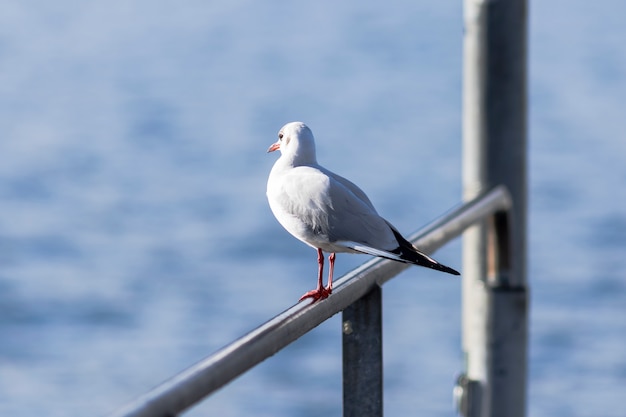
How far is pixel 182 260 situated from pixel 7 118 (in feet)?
20.3

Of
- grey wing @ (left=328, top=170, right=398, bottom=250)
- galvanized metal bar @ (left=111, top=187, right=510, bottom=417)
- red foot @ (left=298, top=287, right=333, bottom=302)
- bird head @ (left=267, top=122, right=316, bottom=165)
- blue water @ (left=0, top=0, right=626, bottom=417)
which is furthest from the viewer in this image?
blue water @ (left=0, top=0, right=626, bottom=417)

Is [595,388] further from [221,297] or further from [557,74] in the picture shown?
[557,74]

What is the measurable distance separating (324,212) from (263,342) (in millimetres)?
721

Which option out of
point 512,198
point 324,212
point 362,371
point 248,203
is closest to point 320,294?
point 362,371

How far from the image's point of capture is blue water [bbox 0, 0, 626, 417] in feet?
39.3

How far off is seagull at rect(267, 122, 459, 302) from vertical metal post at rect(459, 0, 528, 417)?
2.97ft

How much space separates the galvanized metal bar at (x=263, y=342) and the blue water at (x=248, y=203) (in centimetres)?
848

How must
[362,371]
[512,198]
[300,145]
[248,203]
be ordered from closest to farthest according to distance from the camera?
[362,371], [300,145], [512,198], [248,203]

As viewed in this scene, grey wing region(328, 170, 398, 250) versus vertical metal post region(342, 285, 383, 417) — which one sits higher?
grey wing region(328, 170, 398, 250)

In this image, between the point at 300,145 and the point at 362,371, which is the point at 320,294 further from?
the point at 300,145

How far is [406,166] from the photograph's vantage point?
Result: 688 inches

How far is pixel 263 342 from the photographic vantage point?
6.19 feet

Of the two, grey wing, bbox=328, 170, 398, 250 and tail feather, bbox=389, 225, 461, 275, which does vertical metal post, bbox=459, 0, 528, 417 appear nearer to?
grey wing, bbox=328, 170, 398, 250

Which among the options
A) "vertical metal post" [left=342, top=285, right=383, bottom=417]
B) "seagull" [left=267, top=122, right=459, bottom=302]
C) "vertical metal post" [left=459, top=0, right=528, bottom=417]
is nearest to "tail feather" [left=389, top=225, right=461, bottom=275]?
"seagull" [left=267, top=122, right=459, bottom=302]
